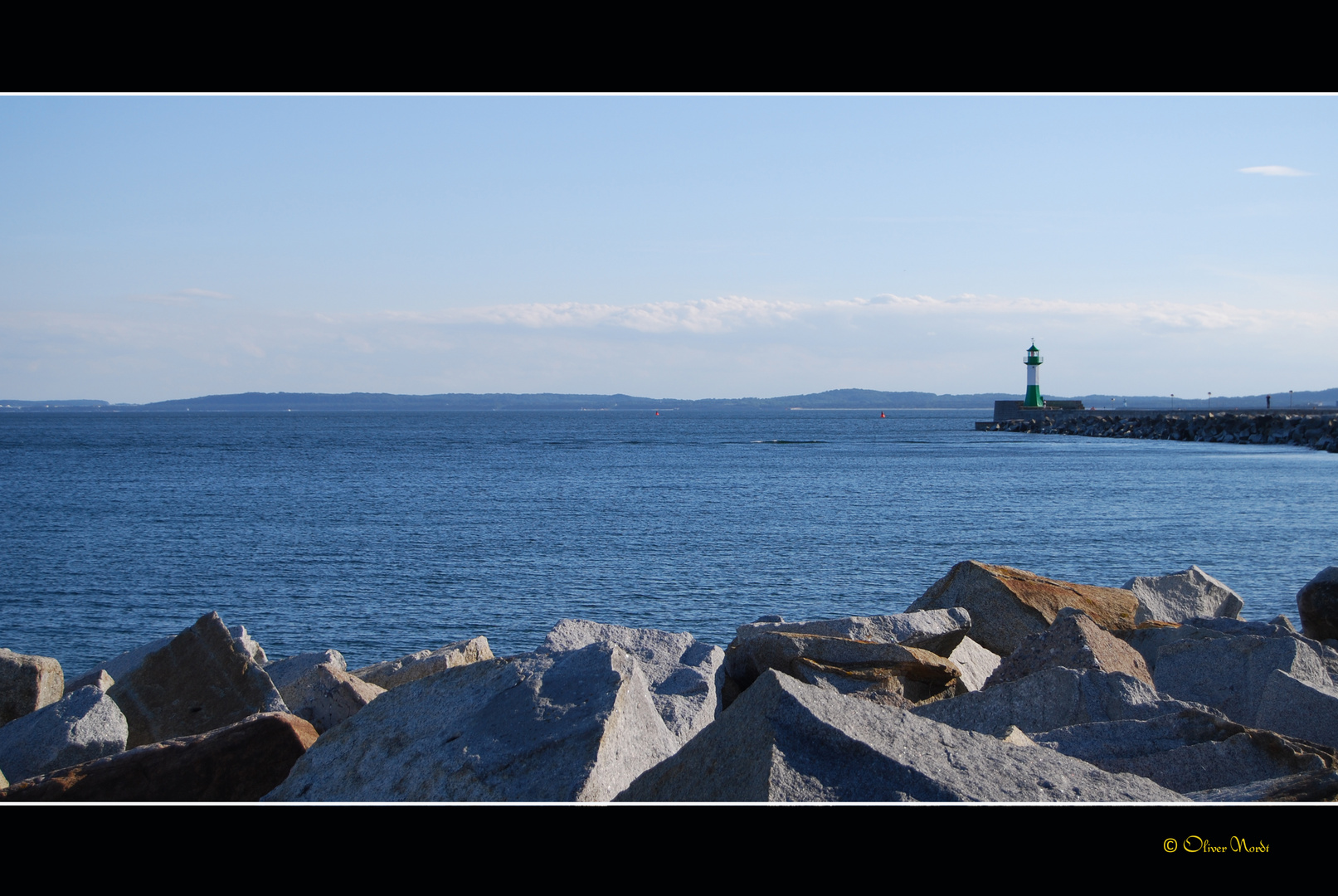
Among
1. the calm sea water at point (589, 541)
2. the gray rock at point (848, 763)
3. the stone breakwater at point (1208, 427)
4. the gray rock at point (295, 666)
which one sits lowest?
the calm sea water at point (589, 541)

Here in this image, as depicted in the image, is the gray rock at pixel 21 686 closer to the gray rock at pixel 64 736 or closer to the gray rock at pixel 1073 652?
the gray rock at pixel 64 736

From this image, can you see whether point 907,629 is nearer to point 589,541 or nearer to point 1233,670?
point 1233,670

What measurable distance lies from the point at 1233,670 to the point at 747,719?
3599 millimetres

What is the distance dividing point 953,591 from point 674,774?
14.6 ft

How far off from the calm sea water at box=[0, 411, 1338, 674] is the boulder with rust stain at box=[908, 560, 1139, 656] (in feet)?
17.6

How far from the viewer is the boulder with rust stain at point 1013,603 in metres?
6.97

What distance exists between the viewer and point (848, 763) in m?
2.93

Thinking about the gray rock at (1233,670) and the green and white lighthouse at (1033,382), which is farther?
the green and white lighthouse at (1033,382)

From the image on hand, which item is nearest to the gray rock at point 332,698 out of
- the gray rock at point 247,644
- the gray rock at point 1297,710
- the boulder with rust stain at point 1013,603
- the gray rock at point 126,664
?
the gray rock at point 126,664

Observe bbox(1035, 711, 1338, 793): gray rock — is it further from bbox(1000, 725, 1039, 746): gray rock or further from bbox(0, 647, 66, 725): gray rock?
bbox(0, 647, 66, 725): gray rock

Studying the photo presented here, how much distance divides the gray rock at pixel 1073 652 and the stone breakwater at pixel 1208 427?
47.4m

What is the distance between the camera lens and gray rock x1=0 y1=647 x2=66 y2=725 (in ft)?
21.4

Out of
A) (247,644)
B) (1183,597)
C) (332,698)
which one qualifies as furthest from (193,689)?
(1183,597)
